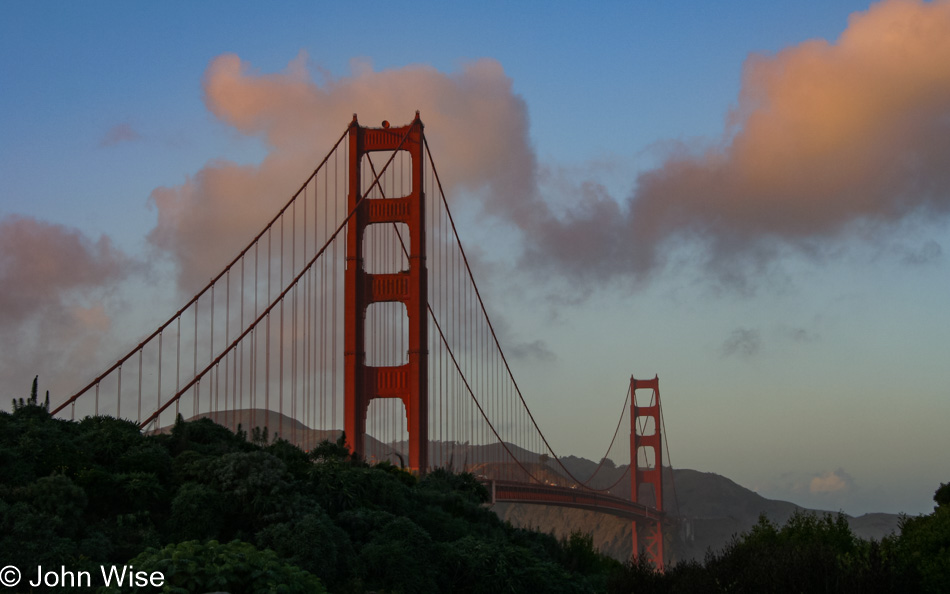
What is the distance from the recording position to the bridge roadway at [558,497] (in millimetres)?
50856

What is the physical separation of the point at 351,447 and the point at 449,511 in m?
12.2

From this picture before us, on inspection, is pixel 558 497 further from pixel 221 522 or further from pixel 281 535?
pixel 281 535

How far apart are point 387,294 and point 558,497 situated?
1704 centimetres

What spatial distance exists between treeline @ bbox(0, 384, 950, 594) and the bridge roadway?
1656 centimetres

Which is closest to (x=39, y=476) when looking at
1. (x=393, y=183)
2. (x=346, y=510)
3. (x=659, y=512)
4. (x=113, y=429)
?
(x=113, y=429)

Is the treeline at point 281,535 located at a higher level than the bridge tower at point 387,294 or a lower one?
lower

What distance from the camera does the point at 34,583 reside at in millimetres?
22688

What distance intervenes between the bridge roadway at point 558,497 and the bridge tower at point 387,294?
4.52 m

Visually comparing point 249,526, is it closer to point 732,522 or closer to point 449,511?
point 449,511

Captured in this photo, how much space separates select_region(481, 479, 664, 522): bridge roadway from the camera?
50.9m

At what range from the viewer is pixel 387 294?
166ft

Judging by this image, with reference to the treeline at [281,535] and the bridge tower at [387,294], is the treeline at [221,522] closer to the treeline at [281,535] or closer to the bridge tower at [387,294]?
the treeline at [281,535]

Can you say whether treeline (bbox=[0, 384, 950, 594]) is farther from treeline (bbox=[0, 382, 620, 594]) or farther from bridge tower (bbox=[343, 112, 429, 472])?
bridge tower (bbox=[343, 112, 429, 472])

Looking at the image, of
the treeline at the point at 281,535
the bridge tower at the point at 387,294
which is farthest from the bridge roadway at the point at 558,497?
the treeline at the point at 281,535
